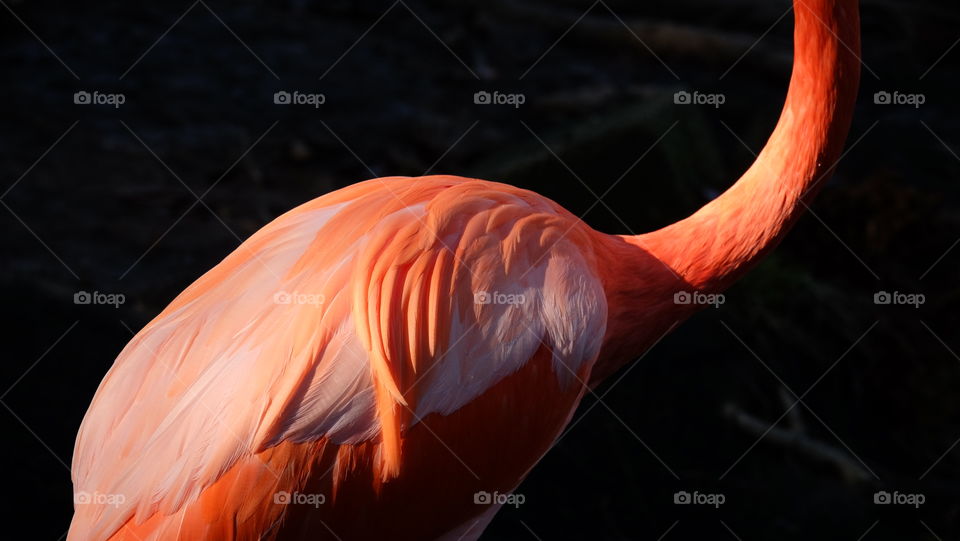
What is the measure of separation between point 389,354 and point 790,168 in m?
1.25

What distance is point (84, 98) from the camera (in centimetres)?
680

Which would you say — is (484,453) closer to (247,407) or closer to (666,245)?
(247,407)

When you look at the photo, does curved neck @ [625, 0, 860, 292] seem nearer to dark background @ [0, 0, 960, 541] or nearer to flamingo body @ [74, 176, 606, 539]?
flamingo body @ [74, 176, 606, 539]

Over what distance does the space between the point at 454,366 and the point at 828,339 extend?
3.07m

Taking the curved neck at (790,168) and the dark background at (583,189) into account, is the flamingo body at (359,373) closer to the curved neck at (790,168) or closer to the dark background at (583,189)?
the curved neck at (790,168)

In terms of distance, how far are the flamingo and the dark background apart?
1.52 meters

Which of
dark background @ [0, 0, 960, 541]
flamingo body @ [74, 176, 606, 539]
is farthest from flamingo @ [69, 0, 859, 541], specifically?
dark background @ [0, 0, 960, 541]

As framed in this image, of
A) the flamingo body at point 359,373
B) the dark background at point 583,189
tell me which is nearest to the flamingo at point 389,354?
the flamingo body at point 359,373

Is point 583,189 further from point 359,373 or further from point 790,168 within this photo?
point 359,373

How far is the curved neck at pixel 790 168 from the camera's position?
2.95 metres

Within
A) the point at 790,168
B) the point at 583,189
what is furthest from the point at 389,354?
the point at 583,189

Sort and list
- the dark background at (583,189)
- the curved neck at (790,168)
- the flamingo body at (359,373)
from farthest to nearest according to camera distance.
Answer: the dark background at (583,189) → the curved neck at (790,168) → the flamingo body at (359,373)

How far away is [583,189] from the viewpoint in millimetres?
5855

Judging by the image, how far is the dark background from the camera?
4660 mm
